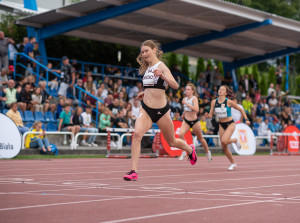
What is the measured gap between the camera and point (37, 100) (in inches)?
807

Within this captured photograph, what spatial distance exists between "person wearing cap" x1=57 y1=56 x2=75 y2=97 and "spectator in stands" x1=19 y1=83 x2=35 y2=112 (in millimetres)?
2754

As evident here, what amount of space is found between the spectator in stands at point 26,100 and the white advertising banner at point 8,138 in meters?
4.97

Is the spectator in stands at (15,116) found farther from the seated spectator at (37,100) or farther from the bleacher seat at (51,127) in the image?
the bleacher seat at (51,127)

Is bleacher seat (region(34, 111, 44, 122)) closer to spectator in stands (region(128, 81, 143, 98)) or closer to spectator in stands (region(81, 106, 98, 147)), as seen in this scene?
spectator in stands (region(81, 106, 98, 147))

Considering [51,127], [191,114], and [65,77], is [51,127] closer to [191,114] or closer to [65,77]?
[65,77]

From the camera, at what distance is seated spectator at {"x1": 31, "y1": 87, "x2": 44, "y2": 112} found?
20.2m

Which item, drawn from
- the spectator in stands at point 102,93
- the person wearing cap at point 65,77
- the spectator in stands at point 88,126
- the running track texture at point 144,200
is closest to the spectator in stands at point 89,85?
the spectator in stands at point 102,93

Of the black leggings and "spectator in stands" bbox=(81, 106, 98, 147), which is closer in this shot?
the black leggings

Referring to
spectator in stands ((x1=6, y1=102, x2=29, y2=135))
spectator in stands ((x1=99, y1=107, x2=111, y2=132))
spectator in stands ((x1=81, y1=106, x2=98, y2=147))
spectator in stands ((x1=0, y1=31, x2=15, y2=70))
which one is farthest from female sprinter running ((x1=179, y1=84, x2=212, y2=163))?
spectator in stands ((x1=0, y1=31, x2=15, y2=70))

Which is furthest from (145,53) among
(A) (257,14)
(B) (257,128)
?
(B) (257,128)

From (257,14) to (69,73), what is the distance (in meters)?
10.4

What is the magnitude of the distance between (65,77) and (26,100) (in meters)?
3.16

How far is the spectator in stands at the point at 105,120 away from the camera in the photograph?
21000 millimetres

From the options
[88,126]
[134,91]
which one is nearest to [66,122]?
[88,126]
